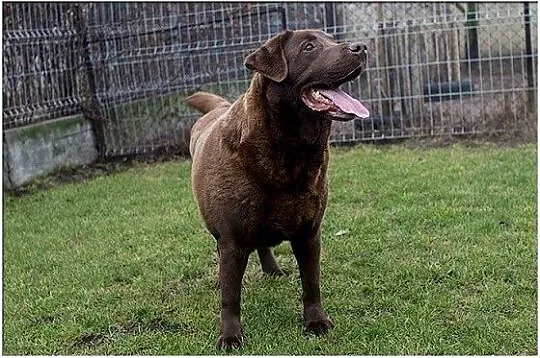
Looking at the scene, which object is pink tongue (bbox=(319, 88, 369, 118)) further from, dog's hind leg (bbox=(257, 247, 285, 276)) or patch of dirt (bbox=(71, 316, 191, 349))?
dog's hind leg (bbox=(257, 247, 285, 276))

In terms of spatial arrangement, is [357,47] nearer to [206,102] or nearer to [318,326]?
[318,326]

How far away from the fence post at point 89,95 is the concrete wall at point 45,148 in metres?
0.07

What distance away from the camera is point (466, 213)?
17.1 ft

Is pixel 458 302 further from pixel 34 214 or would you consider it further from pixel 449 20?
pixel 449 20

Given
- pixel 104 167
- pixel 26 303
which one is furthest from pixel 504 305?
pixel 104 167

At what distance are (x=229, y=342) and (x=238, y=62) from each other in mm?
5202

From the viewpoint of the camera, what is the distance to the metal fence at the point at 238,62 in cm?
780

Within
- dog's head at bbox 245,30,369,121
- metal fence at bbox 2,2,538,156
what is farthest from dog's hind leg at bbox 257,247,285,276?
metal fence at bbox 2,2,538,156

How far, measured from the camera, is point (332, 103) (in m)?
3.00

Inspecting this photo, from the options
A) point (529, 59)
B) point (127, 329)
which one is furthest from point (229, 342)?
point (529, 59)

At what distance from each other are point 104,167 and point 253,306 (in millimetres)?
4696

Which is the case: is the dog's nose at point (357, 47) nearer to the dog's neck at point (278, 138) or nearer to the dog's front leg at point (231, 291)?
the dog's neck at point (278, 138)

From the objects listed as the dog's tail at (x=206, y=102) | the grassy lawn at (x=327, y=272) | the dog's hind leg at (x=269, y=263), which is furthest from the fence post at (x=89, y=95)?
the dog's hind leg at (x=269, y=263)

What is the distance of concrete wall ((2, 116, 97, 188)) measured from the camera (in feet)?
23.6
